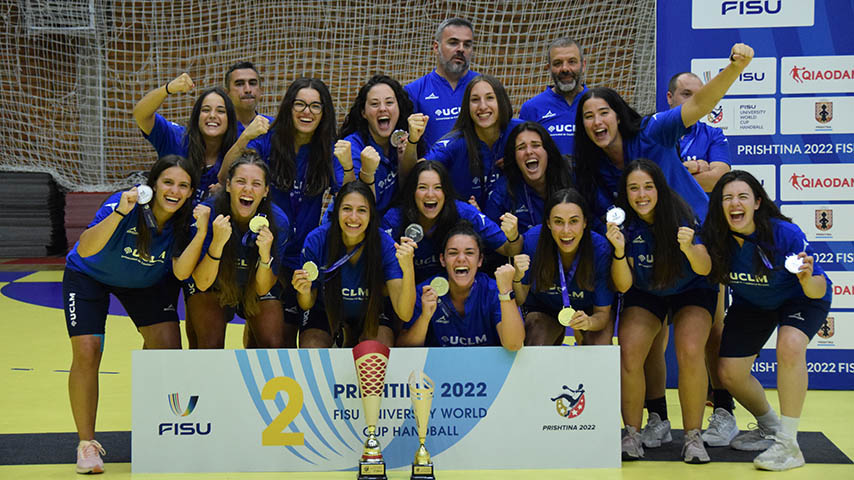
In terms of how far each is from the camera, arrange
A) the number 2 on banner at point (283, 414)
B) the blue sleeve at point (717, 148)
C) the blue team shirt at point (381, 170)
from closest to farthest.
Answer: the number 2 on banner at point (283, 414) < the blue team shirt at point (381, 170) < the blue sleeve at point (717, 148)

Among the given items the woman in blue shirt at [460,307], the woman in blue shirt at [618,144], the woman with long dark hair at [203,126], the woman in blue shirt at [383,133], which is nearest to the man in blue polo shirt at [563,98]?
the woman in blue shirt at [618,144]

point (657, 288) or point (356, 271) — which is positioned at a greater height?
point (356, 271)

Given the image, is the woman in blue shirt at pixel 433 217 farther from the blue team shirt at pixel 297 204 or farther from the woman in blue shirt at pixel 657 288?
the woman in blue shirt at pixel 657 288

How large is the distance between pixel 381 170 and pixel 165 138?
1.36 metres

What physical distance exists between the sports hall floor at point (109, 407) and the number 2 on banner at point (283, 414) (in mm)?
175

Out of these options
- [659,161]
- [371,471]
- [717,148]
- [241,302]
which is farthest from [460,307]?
[717,148]

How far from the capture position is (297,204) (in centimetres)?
Answer: 562

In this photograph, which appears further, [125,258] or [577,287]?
[577,287]

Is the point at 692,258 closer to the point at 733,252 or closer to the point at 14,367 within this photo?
the point at 733,252

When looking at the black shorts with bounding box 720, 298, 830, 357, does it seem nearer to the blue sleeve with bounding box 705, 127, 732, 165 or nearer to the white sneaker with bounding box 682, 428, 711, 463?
the white sneaker with bounding box 682, 428, 711, 463

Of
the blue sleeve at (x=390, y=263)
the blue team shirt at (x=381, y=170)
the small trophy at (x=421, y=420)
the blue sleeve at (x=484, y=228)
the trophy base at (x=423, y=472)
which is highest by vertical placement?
the blue team shirt at (x=381, y=170)

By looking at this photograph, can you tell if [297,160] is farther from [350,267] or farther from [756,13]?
[756,13]

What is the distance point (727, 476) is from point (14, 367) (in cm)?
541

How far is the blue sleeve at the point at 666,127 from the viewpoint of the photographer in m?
5.31
